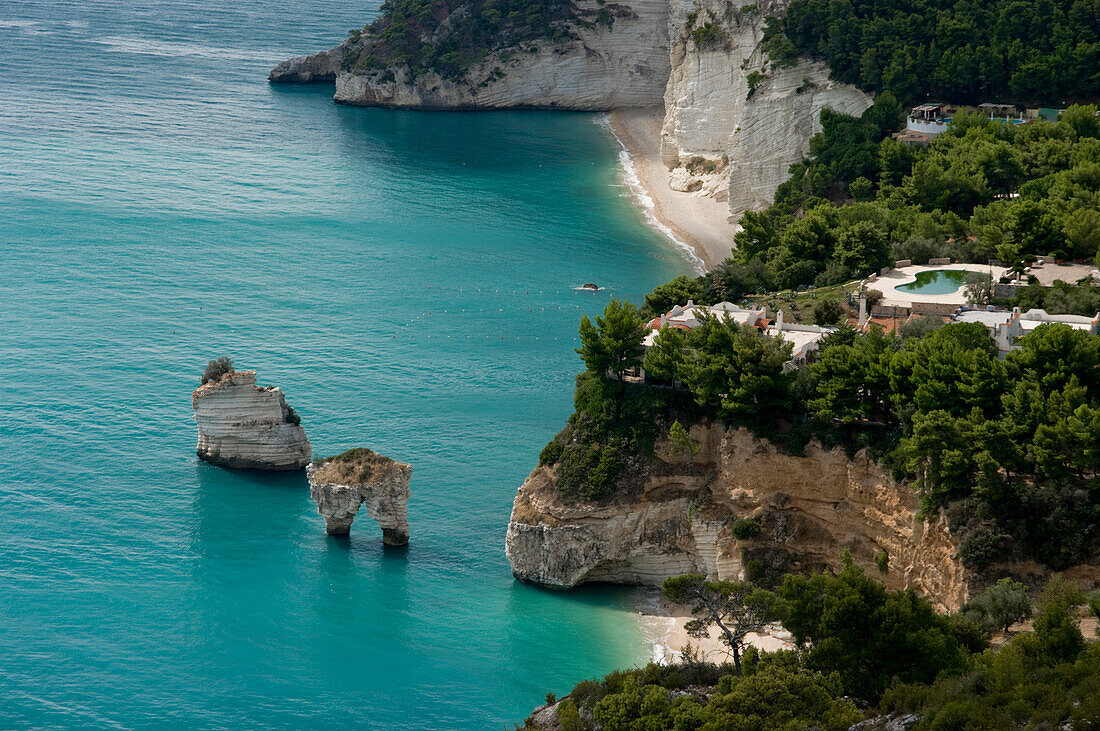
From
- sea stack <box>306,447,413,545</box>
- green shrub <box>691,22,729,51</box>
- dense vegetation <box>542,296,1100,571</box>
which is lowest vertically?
sea stack <box>306,447,413,545</box>

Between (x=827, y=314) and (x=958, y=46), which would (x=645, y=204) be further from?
(x=827, y=314)

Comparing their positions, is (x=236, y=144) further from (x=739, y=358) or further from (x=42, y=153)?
(x=739, y=358)

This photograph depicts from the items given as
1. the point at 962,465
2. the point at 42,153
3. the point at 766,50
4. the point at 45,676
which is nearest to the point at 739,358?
the point at 962,465

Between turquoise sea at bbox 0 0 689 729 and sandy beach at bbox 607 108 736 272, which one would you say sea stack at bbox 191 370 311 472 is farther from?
sandy beach at bbox 607 108 736 272

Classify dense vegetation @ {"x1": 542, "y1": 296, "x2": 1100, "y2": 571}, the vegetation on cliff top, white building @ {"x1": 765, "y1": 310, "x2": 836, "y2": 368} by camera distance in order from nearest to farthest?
dense vegetation @ {"x1": 542, "y1": 296, "x2": 1100, "y2": 571} → white building @ {"x1": 765, "y1": 310, "x2": 836, "y2": 368} → the vegetation on cliff top

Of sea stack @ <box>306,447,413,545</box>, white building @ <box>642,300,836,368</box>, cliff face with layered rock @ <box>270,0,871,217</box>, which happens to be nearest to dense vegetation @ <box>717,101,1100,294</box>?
cliff face with layered rock @ <box>270,0,871,217</box>

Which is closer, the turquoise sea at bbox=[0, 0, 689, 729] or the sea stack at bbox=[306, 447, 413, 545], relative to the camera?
the turquoise sea at bbox=[0, 0, 689, 729]

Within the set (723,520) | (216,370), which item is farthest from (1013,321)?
(216,370)
